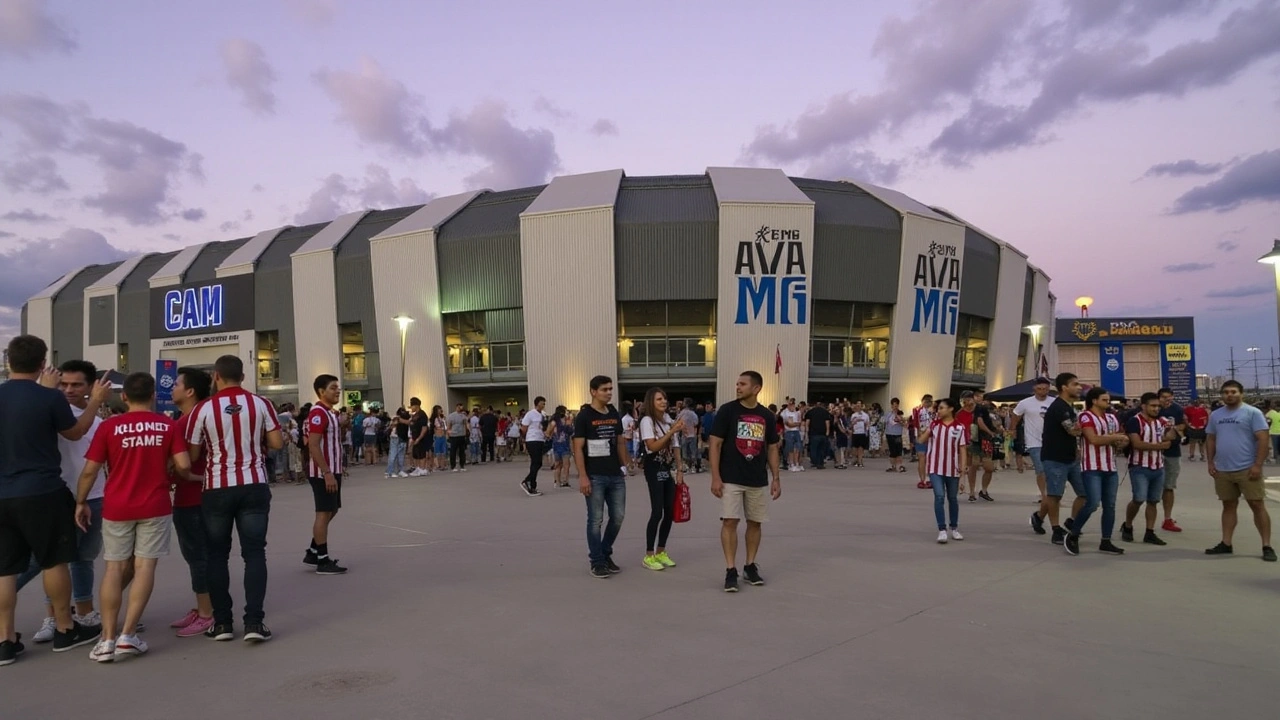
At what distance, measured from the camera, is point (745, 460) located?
6.51 meters

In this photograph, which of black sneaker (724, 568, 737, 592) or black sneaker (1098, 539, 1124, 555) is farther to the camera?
black sneaker (1098, 539, 1124, 555)

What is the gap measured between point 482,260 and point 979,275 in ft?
71.1

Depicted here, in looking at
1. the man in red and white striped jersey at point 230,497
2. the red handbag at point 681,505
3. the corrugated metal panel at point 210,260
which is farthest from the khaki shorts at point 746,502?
the corrugated metal panel at point 210,260

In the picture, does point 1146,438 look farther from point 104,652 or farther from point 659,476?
point 104,652

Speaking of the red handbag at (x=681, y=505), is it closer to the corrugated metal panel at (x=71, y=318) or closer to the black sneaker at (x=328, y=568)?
the black sneaker at (x=328, y=568)

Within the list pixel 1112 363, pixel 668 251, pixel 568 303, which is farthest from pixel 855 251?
pixel 1112 363

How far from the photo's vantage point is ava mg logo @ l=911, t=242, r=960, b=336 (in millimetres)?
31578

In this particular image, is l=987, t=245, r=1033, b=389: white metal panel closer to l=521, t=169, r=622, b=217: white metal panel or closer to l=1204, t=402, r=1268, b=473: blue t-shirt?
l=521, t=169, r=622, b=217: white metal panel

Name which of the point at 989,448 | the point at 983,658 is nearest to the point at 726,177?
the point at 989,448

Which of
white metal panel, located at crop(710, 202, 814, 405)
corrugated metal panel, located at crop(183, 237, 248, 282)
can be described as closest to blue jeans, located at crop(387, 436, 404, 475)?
white metal panel, located at crop(710, 202, 814, 405)

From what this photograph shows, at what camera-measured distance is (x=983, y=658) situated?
4.57 meters

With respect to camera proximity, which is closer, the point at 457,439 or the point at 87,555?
the point at 87,555

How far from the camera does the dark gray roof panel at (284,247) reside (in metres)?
36.9

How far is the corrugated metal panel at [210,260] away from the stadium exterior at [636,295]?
6.47ft
